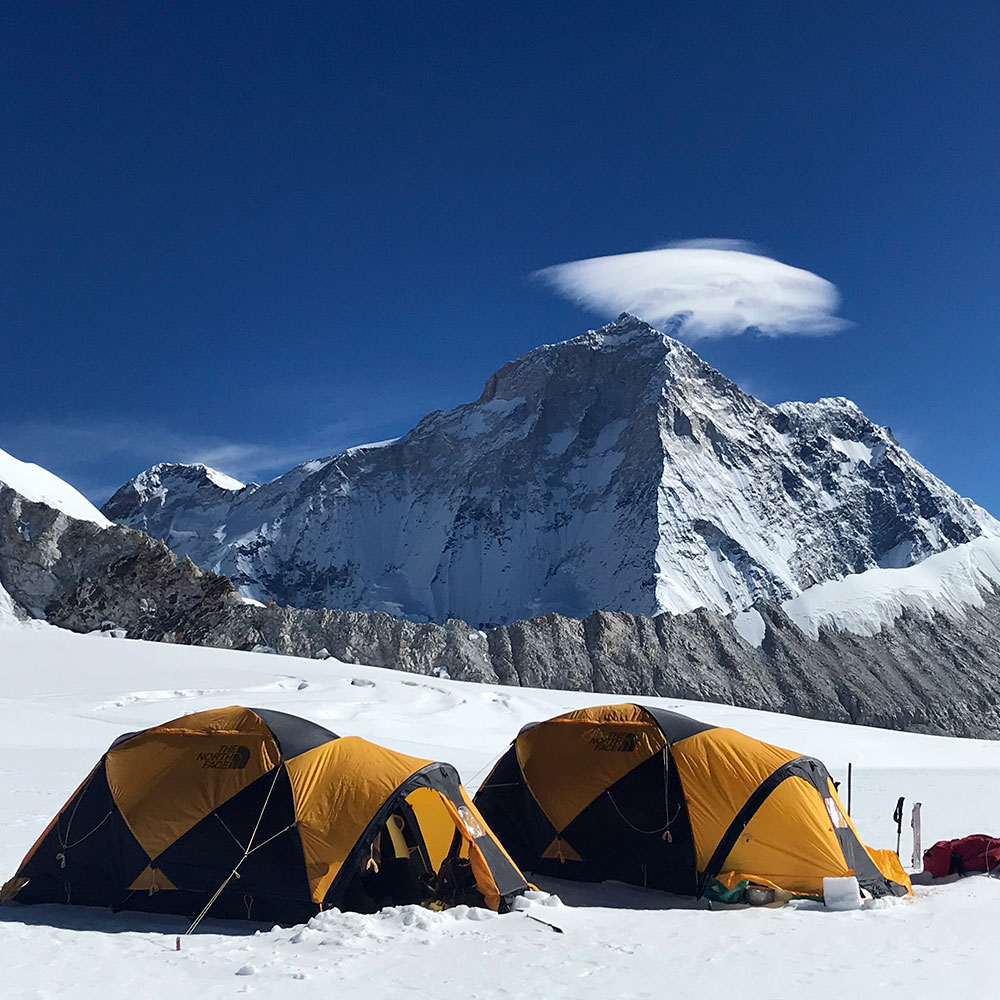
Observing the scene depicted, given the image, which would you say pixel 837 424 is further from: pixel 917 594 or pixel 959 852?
pixel 959 852

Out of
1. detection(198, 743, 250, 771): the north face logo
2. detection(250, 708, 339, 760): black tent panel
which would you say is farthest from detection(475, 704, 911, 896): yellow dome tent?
detection(198, 743, 250, 771): the north face logo

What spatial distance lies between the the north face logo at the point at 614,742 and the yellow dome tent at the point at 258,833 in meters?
2.10

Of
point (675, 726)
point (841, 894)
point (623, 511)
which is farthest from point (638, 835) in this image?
point (623, 511)

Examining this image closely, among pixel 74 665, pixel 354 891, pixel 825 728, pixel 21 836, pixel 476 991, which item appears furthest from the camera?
pixel 825 728

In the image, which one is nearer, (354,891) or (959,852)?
(354,891)

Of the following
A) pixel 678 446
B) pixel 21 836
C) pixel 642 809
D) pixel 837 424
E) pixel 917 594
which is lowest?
pixel 21 836

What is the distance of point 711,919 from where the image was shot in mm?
9844

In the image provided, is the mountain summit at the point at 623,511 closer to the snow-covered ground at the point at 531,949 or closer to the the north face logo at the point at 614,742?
the the north face logo at the point at 614,742

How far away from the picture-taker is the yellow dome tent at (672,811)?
35.6 ft

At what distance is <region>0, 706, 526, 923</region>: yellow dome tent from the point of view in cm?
966

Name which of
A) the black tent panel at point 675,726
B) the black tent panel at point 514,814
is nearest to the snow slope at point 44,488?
the black tent panel at point 514,814

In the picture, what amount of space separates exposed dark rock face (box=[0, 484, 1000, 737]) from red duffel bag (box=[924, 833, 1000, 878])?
168 ft

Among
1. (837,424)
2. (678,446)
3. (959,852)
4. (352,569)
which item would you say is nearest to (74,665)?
(959,852)

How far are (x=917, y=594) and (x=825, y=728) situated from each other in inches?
2048
